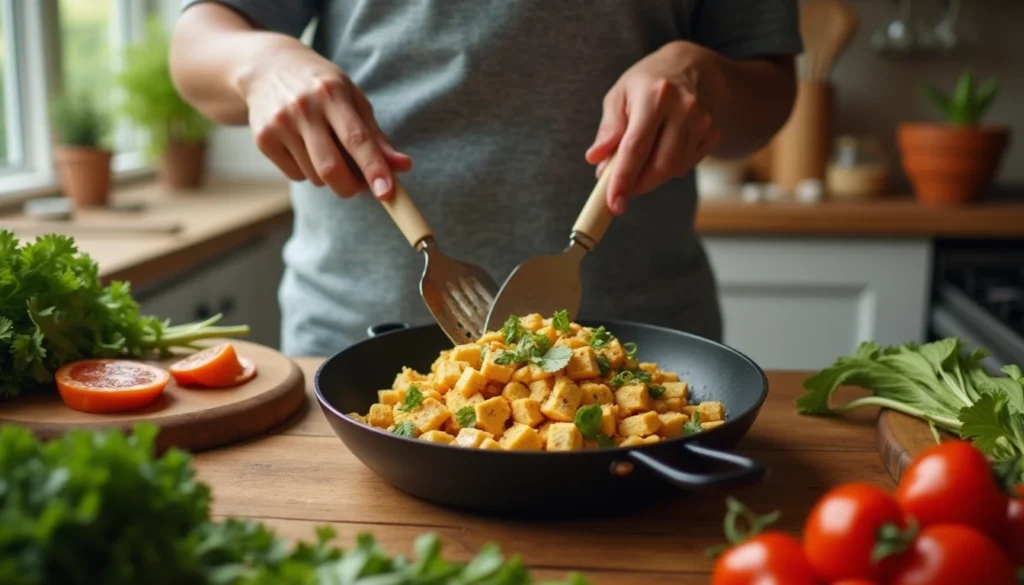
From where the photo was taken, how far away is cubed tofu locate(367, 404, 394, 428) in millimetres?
986

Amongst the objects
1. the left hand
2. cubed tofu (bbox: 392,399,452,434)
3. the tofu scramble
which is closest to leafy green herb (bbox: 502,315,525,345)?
the tofu scramble

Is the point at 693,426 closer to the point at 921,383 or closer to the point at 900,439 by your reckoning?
the point at 900,439

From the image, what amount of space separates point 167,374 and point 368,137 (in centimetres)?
35

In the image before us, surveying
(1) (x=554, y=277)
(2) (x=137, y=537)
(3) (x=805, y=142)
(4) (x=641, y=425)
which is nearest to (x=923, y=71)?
(3) (x=805, y=142)

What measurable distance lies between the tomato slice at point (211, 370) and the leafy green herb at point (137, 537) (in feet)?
1.67

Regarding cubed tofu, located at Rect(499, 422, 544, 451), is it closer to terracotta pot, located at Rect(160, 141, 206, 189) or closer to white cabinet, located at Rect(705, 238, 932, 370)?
white cabinet, located at Rect(705, 238, 932, 370)

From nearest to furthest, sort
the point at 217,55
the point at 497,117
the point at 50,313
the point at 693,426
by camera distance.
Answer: the point at 693,426, the point at 50,313, the point at 217,55, the point at 497,117

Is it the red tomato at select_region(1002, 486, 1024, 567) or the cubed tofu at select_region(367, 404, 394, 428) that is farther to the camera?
the cubed tofu at select_region(367, 404, 394, 428)

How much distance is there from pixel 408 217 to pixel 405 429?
31cm

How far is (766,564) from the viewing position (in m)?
0.61

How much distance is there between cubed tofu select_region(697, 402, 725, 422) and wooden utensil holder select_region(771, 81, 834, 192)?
86.8 inches

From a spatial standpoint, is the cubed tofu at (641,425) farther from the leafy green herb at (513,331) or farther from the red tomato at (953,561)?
the red tomato at (953,561)

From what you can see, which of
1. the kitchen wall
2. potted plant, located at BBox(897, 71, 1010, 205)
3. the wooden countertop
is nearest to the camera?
the wooden countertop

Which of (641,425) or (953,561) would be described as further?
(641,425)
